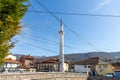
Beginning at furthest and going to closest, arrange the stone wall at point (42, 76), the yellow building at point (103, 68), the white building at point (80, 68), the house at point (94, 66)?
1. the yellow building at point (103, 68)
2. the house at point (94, 66)
3. the white building at point (80, 68)
4. the stone wall at point (42, 76)

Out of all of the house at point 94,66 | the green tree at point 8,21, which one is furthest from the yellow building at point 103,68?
the green tree at point 8,21

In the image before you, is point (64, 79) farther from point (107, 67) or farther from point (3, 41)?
point (107, 67)

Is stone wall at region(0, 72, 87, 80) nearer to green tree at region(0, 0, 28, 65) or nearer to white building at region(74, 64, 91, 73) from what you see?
green tree at region(0, 0, 28, 65)

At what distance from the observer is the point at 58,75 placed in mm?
36062

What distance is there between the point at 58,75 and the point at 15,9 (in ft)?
72.5

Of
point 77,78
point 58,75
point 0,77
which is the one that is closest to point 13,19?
point 0,77

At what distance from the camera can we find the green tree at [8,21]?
14.5m

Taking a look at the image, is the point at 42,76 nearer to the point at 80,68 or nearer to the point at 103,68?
the point at 80,68

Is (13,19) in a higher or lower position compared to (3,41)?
higher

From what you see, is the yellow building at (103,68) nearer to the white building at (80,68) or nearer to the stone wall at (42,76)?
the white building at (80,68)

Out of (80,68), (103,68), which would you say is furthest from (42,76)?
(103,68)

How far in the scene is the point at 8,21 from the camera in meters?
14.7

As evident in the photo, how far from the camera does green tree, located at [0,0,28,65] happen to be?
47.5 ft

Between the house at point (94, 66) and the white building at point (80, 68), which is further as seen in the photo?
the house at point (94, 66)
